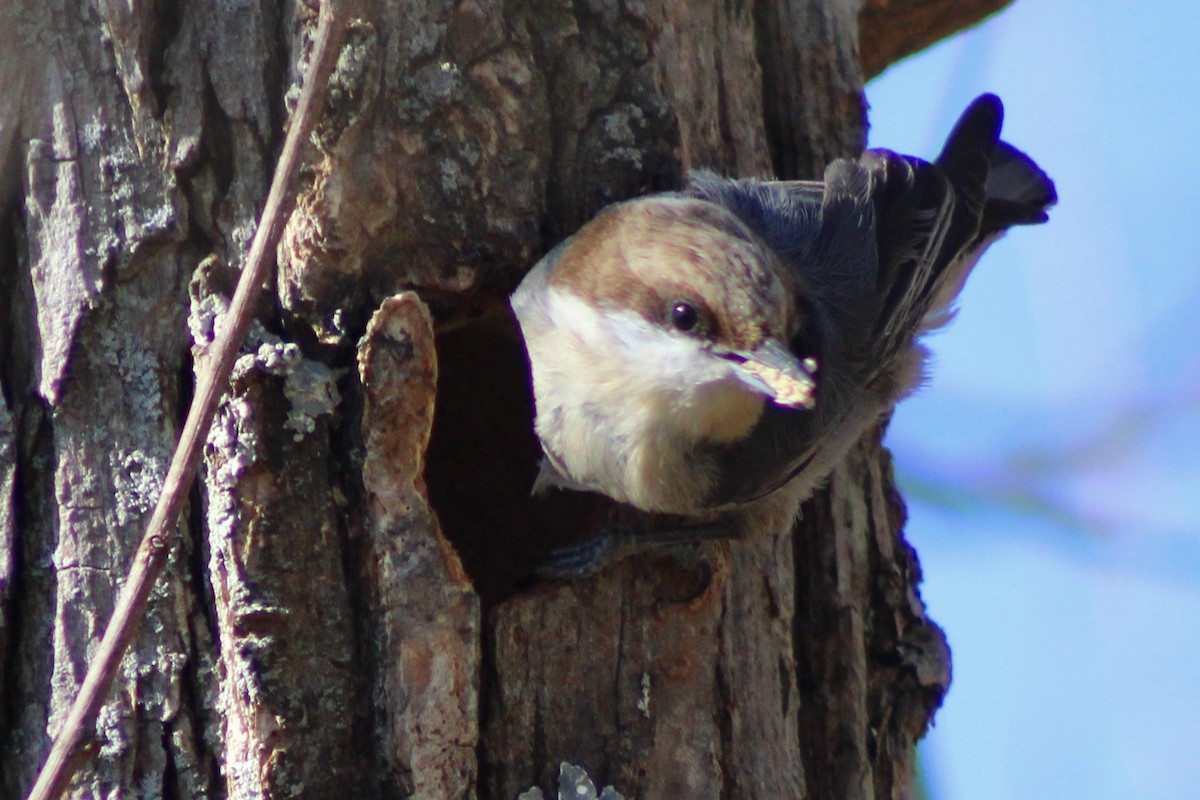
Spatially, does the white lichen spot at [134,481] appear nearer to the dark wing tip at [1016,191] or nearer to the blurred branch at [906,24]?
the blurred branch at [906,24]

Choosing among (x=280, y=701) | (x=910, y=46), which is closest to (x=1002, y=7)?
(x=910, y=46)

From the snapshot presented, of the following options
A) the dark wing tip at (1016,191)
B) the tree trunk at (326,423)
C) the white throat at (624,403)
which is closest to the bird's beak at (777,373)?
the white throat at (624,403)

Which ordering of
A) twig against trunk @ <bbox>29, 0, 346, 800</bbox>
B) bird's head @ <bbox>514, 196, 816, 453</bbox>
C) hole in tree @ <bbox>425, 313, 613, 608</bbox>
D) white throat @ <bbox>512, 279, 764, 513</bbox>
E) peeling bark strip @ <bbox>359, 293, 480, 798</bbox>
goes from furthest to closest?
hole in tree @ <bbox>425, 313, 613, 608</bbox>
white throat @ <bbox>512, 279, 764, 513</bbox>
bird's head @ <bbox>514, 196, 816, 453</bbox>
peeling bark strip @ <bbox>359, 293, 480, 798</bbox>
twig against trunk @ <bbox>29, 0, 346, 800</bbox>

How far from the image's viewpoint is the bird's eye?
2.42 metres

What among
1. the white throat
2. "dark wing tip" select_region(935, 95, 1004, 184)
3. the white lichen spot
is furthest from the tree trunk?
"dark wing tip" select_region(935, 95, 1004, 184)

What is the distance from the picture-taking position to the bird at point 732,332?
8.01ft

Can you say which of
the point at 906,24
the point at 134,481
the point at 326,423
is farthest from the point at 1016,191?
the point at 134,481

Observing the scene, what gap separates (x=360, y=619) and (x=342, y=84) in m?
0.97

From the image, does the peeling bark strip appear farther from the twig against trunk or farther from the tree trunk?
the twig against trunk

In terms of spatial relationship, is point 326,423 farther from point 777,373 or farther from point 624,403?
point 777,373

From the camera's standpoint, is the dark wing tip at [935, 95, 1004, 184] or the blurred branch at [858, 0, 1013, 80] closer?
the dark wing tip at [935, 95, 1004, 184]

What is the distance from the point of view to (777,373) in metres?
2.28

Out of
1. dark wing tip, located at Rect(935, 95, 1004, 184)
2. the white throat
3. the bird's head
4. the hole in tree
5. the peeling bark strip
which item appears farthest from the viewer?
dark wing tip, located at Rect(935, 95, 1004, 184)

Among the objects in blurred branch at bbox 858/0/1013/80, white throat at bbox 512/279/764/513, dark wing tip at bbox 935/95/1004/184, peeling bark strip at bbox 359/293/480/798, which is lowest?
peeling bark strip at bbox 359/293/480/798
